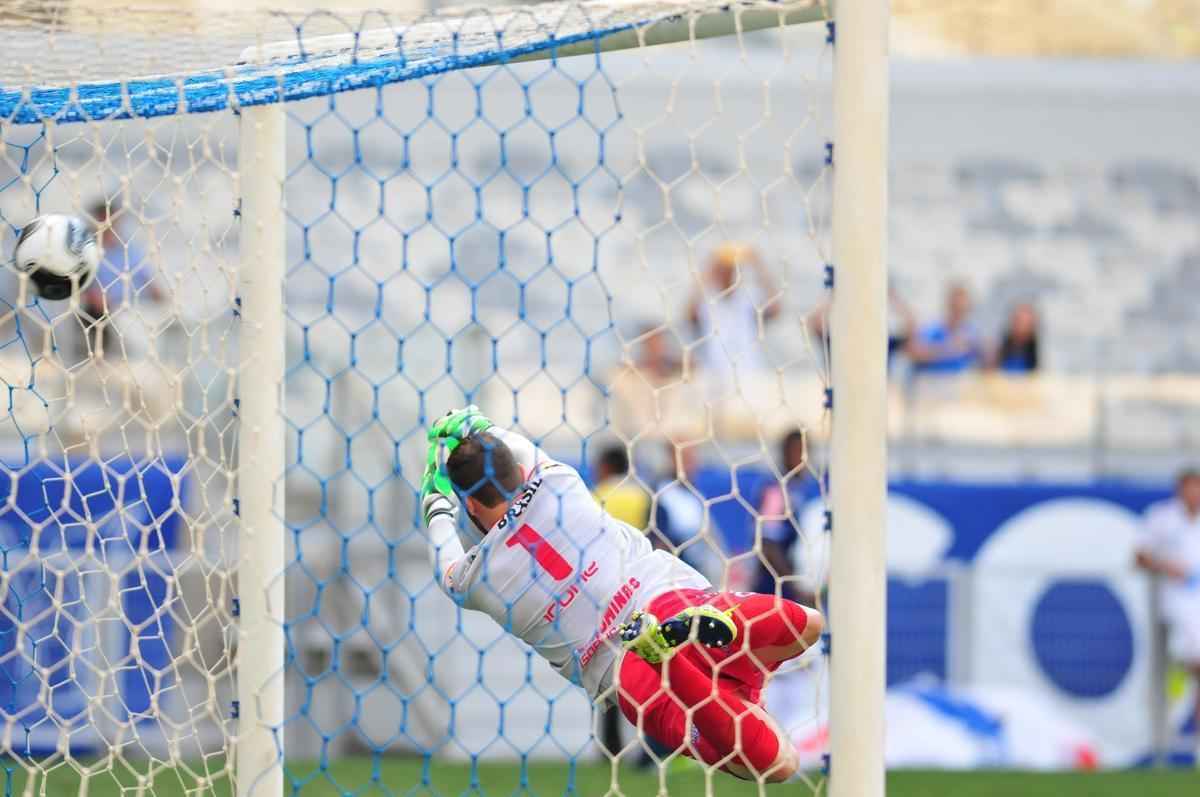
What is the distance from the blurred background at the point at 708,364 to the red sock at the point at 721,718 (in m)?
0.45

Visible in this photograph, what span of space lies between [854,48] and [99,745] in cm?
503

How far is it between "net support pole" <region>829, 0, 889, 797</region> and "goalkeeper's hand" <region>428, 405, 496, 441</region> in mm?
850

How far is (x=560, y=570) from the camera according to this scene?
358 centimetres

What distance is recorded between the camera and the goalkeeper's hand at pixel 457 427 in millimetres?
3480

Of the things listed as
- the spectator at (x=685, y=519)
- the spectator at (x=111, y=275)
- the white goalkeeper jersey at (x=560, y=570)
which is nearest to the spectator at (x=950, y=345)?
the spectator at (x=685, y=519)

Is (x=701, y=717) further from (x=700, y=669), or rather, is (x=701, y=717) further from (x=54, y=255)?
(x=54, y=255)

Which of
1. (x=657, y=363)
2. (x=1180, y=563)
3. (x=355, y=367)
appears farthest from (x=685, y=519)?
(x=1180, y=563)

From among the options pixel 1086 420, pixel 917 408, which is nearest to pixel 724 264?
pixel 917 408

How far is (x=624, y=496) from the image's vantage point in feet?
23.6

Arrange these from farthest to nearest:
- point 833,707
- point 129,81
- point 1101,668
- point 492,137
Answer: point 492,137 < point 1101,668 < point 129,81 < point 833,707

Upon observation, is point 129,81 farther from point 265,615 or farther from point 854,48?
point 854,48

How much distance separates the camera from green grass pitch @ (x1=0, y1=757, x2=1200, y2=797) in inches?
250

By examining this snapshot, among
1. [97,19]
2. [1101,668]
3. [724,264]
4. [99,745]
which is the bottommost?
[1101,668]

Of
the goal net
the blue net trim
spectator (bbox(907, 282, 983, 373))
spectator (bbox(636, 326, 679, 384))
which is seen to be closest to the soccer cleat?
the goal net
